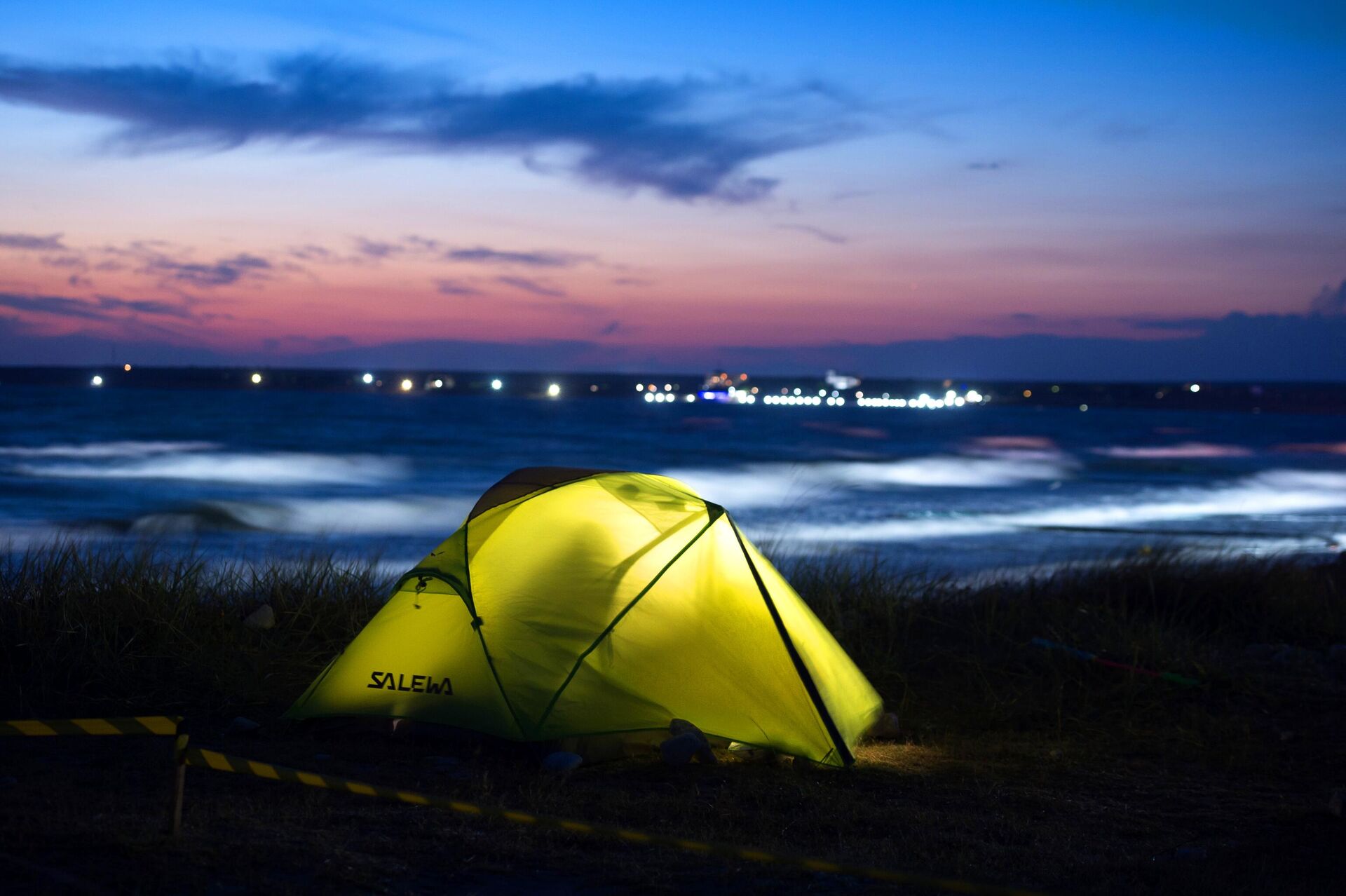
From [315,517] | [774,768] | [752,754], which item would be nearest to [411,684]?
[752,754]

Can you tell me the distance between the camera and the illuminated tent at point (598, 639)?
21.5 ft

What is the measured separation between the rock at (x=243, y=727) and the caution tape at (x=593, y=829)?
159 cm

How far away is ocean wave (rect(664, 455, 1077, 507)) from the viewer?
37.7 m

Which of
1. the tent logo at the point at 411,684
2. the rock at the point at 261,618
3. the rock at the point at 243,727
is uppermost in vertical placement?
the rock at the point at 261,618

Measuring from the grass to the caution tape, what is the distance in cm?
8

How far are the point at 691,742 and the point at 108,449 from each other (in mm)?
46455

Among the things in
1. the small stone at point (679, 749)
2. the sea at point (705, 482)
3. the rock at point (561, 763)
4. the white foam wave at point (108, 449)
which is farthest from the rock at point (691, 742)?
the white foam wave at point (108, 449)

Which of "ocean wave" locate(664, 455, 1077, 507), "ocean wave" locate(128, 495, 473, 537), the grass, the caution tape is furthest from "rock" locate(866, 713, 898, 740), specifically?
"ocean wave" locate(664, 455, 1077, 507)

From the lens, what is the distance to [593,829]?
4844 mm

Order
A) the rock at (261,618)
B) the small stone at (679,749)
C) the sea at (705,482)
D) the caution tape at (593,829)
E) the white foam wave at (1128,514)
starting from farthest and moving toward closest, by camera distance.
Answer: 1. the white foam wave at (1128,514)
2. the sea at (705,482)
3. the rock at (261,618)
4. the small stone at (679,749)
5. the caution tape at (593,829)

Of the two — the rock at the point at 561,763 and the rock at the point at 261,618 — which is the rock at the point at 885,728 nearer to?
the rock at the point at 561,763

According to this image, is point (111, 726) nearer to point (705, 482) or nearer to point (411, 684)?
point (411, 684)

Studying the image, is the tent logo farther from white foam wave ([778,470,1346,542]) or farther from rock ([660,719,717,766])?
white foam wave ([778,470,1346,542])

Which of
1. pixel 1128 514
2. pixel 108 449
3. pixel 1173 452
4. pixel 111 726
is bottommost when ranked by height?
pixel 1128 514
